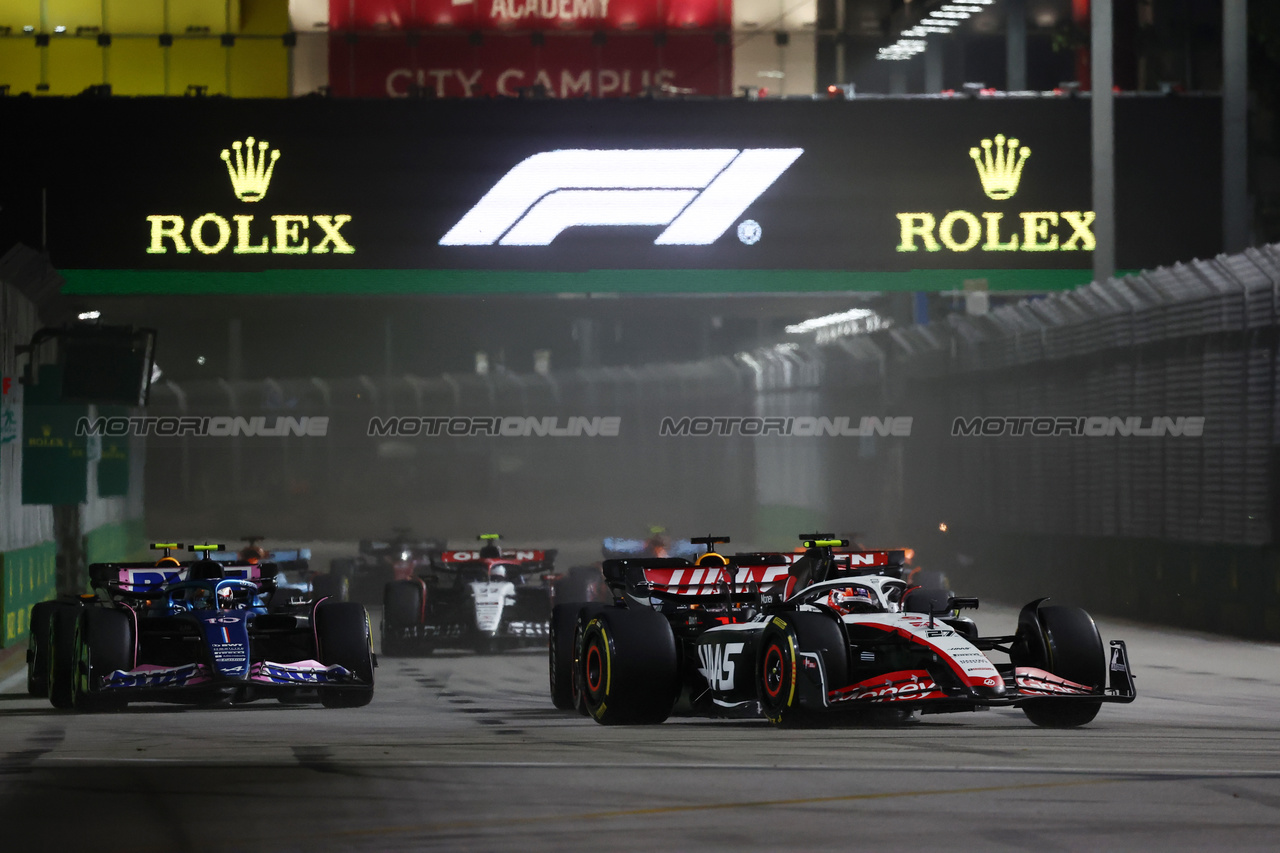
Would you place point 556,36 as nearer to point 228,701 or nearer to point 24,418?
point 24,418

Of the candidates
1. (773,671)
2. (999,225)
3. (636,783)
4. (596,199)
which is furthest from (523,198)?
(636,783)

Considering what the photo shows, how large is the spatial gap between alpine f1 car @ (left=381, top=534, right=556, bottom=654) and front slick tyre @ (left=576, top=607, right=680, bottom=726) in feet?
24.0

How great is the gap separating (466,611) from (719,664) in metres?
7.86

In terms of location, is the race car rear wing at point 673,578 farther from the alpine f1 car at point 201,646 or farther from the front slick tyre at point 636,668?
the alpine f1 car at point 201,646

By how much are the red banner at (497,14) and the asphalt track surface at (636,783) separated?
928 inches

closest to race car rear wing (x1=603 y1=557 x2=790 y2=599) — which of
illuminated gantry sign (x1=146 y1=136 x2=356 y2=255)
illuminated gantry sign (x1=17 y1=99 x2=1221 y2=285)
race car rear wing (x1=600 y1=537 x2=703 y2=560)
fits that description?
race car rear wing (x1=600 y1=537 x2=703 y2=560)

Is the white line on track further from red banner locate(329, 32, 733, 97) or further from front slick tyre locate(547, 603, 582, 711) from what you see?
red banner locate(329, 32, 733, 97)

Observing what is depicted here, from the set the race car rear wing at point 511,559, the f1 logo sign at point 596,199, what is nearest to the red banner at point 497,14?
the f1 logo sign at point 596,199

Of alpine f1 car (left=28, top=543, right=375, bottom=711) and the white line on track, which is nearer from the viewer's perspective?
the white line on track

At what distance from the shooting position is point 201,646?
12945mm

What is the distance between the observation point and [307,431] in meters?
54.1

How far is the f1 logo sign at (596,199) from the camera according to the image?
23.7m

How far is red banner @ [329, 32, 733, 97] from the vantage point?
113 ft

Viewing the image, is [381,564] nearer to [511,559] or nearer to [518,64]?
[511,559]
